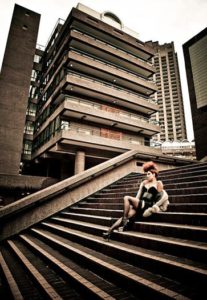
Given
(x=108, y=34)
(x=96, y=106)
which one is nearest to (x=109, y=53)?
(x=108, y=34)

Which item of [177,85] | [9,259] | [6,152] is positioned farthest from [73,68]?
[177,85]

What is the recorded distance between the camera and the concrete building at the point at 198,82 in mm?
17141

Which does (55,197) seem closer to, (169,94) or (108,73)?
(108,73)

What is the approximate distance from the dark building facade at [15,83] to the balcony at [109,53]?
22.5 ft

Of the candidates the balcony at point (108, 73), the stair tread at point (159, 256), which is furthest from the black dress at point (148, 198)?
the balcony at point (108, 73)

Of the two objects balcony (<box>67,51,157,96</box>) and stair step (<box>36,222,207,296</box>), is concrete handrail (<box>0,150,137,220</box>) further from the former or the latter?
balcony (<box>67,51,157,96</box>)

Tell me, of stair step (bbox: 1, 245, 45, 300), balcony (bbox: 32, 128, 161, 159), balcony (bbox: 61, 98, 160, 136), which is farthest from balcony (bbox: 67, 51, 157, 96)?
stair step (bbox: 1, 245, 45, 300)

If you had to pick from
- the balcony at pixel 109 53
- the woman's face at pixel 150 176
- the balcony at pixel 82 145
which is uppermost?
the balcony at pixel 109 53

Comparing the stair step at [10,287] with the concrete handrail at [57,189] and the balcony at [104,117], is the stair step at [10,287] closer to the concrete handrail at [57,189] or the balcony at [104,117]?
the concrete handrail at [57,189]

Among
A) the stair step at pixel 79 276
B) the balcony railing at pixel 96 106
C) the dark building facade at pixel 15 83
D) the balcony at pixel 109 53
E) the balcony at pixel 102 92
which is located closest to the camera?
the stair step at pixel 79 276

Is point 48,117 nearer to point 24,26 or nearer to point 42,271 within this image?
point 24,26

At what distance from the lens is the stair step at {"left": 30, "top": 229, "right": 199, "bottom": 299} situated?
2.15 m

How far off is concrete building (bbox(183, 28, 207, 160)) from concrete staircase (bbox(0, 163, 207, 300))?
45.4 feet

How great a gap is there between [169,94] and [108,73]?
270 ft
